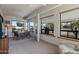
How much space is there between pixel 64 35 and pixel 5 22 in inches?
139

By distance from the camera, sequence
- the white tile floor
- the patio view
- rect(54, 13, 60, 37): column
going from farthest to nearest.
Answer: rect(54, 13, 60, 37): column < the patio view < the white tile floor

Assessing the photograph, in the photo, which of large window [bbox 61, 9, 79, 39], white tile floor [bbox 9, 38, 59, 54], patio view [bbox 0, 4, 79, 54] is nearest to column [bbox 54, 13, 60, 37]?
patio view [bbox 0, 4, 79, 54]

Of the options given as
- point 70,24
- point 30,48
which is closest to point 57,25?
point 70,24

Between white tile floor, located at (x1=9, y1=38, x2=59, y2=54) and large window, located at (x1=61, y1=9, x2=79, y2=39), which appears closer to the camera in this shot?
white tile floor, located at (x1=9, y1=38, x2=59, y2=54)

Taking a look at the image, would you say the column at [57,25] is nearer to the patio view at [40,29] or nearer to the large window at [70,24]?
the patio view at [40,29]

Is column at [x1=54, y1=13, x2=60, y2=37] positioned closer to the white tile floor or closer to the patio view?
the patio view

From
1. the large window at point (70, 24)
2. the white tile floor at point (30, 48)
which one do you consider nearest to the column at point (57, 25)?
the large window at point (70, 24)

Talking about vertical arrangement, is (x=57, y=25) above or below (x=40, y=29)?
above

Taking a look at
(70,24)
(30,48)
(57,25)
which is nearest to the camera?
(70,24)

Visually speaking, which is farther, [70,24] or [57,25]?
[57,25]

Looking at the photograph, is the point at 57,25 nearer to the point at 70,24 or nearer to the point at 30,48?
the point at 70,24
